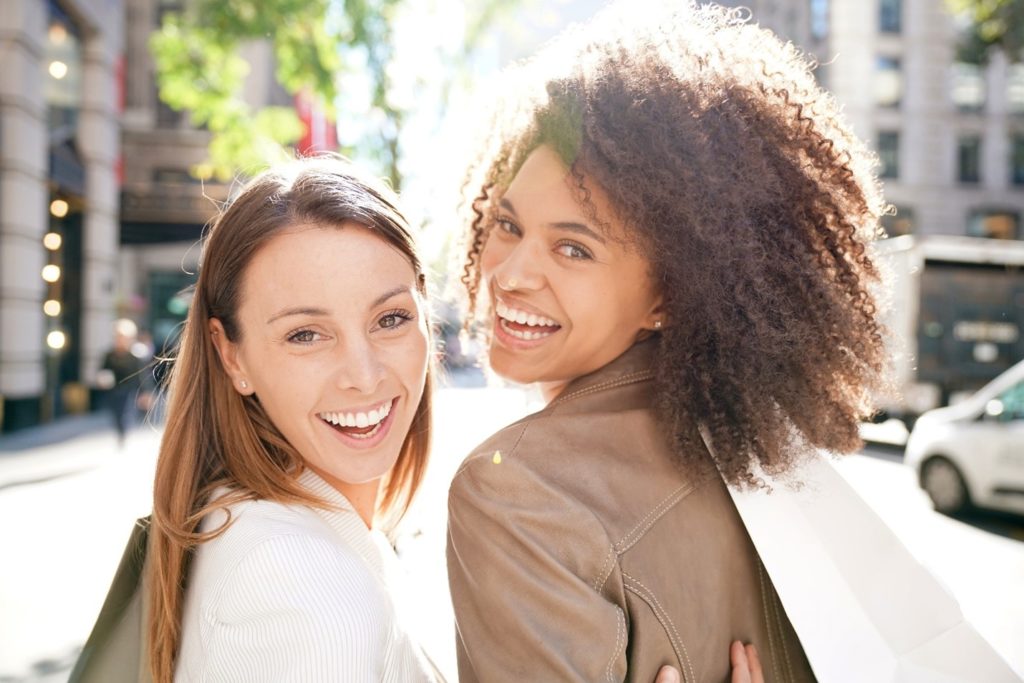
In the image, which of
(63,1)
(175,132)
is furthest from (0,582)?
(175,132)

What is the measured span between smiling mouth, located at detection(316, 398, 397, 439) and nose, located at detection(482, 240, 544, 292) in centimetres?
46

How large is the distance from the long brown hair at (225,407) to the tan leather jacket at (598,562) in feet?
1.76

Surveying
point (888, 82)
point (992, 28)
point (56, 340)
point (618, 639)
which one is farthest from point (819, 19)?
point (618, 639)

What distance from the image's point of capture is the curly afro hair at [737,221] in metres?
2.06

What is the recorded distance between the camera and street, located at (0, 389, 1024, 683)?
408cm

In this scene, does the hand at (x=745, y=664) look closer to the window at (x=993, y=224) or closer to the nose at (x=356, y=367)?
the nose at (x=356, y=367)

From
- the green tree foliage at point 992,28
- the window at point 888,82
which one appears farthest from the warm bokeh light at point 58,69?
the window at point 888,82

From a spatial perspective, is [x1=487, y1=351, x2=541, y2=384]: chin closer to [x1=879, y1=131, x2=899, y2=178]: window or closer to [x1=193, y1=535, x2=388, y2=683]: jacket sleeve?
[x1=193, y1=535, x2=388, y2=683]: jacket sleeve

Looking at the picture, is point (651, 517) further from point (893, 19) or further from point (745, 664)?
point (893, 19)

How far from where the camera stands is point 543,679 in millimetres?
1600

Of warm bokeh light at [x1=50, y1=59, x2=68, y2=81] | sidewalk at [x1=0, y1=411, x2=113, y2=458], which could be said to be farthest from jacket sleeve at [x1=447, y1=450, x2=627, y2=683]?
warm bokeh light at [x1=50, y1=59, x2=68, y2=81]

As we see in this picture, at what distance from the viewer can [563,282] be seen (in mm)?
2271

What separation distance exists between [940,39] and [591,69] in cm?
3782

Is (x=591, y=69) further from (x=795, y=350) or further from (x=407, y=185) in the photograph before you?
(x=407, y=185)
